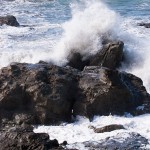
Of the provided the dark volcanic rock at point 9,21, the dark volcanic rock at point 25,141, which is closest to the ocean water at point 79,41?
the dark volcanic rock at point 9,21

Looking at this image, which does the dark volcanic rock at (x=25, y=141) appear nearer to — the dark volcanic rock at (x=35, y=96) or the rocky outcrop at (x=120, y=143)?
the rocky outcrop at (x=120, y=143)

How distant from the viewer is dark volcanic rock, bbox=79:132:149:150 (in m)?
9.54

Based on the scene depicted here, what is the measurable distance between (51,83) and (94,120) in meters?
1.39

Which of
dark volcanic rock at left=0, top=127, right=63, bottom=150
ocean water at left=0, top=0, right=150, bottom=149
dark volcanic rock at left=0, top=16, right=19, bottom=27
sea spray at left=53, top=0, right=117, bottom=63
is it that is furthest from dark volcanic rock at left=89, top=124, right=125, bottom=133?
dark volcanic rock at left=0, top=16, right=19, bottom=27

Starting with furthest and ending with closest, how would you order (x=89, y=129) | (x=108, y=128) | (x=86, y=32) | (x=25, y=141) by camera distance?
(x=86, y=32)
(x=89, y=129)
(x=108, y=128)
(x=25, y=141)

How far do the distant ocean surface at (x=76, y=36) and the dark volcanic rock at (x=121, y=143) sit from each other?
445cm

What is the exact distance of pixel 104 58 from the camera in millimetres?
14578

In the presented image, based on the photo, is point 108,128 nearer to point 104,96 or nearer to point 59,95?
point 104,96

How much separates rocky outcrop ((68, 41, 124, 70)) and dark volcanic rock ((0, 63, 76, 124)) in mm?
2730

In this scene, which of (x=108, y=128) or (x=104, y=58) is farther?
(x=104, y=58)

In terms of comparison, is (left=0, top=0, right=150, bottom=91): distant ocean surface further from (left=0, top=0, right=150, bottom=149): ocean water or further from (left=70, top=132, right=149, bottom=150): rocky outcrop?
(left=70, top=132, right=149, bottom=150): rocky outcrop

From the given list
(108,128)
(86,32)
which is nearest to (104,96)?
(108,128)

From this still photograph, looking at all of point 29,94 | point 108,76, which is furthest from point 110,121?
point 29,94

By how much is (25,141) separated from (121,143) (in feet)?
7.29
